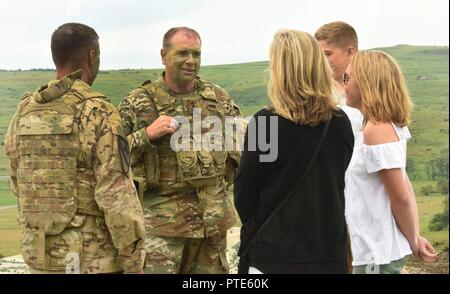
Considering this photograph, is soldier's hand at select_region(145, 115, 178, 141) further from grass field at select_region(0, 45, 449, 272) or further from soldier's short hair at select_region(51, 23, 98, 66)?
grass field at select_region(0, 45, 449, 272)

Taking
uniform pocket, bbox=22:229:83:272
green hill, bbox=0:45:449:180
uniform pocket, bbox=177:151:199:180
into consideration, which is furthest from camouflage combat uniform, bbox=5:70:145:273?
green hill, bbox=0:45:449:180

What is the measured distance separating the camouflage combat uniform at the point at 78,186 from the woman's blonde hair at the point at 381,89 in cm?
136

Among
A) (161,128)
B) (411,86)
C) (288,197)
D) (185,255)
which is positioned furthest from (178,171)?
(411,86)

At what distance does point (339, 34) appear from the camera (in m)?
5.22

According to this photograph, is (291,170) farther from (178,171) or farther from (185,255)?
(185,255)

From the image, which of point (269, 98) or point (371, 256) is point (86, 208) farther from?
point (371, 256)

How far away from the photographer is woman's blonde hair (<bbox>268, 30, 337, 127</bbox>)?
10.8 ft

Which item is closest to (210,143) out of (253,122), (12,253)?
(253,122)

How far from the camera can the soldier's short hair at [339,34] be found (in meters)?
5.23

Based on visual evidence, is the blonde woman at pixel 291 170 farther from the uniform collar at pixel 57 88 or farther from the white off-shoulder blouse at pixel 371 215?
the uniform collar at pixel 57 88

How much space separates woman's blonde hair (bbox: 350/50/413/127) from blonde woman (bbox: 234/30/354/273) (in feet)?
2.24

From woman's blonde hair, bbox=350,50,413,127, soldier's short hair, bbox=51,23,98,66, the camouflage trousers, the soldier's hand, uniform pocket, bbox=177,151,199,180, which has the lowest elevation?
the camouflage trousers

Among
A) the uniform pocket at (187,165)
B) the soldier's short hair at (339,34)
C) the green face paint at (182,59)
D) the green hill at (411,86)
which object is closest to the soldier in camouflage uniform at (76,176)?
the uniform pocket at (187,165)

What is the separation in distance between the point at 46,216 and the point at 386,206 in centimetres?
188
